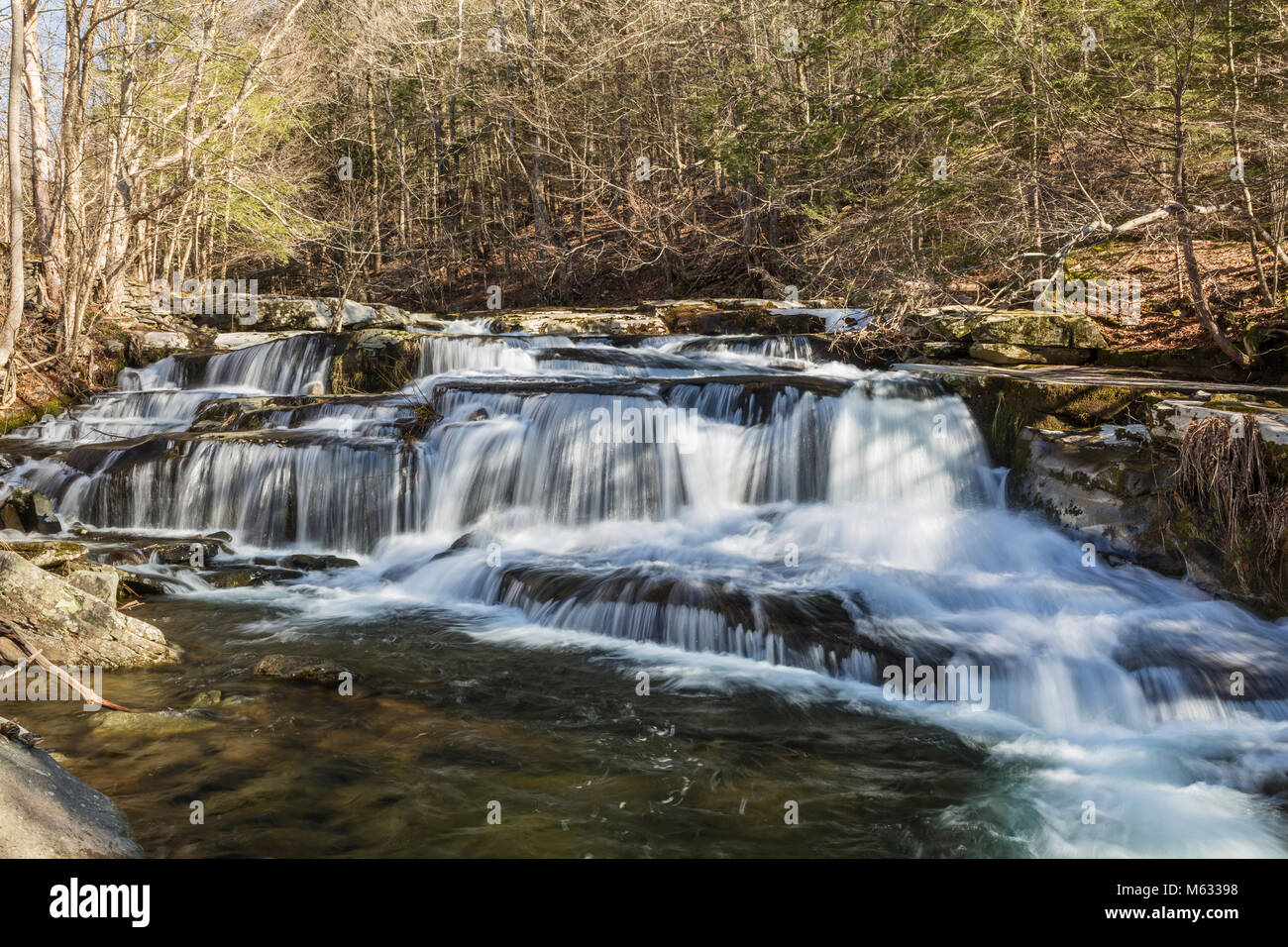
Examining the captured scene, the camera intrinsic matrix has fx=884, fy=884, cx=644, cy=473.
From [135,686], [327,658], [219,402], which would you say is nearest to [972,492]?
[327,658]

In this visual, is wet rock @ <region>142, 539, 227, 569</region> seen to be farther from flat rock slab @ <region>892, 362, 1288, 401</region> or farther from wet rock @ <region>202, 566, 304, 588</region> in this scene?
flat rock slab @ <region>892, 362, 1288, 401</region>

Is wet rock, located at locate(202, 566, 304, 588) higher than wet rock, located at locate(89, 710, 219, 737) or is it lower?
higher

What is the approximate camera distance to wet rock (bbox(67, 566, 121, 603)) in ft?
22.2

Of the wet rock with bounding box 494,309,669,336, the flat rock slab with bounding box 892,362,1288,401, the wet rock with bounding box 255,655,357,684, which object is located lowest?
the wet rock with bounding box 255,655,357,684

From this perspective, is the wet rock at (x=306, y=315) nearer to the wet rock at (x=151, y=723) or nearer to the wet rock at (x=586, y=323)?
the wet rock at (x=586, y=323)

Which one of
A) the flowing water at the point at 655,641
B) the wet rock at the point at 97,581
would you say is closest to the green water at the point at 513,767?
the flowing water at the point at 655,641

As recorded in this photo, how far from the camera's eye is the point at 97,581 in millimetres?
6848

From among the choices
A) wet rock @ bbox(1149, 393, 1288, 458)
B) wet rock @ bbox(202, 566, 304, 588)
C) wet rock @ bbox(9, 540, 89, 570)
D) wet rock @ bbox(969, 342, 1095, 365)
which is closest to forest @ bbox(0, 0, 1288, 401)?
wet rock @ bbox(969, 342, 1095, 365)

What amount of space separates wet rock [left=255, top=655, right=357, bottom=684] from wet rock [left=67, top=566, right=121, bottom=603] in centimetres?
175

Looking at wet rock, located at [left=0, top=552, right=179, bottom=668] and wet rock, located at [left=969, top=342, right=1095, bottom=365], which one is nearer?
wet rock, located at [left=0, top=552, right=179, bottom=668]

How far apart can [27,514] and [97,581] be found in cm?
365

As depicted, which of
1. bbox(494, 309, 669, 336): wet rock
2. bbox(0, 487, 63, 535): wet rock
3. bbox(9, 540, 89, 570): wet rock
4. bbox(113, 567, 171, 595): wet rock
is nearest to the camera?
bbox(9, 540, 89, 570): wet rock

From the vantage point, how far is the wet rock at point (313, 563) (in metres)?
8.75

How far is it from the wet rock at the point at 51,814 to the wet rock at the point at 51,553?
4010 millimetres
